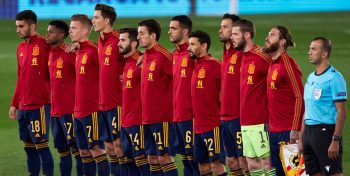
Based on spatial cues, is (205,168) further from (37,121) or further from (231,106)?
(37,121)

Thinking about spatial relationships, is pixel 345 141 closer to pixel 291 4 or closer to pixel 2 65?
pixel 2 65

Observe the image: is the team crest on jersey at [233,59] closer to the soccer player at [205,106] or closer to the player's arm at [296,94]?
the soccer player at [205,106]

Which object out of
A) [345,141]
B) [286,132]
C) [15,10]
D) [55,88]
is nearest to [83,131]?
[55,88]

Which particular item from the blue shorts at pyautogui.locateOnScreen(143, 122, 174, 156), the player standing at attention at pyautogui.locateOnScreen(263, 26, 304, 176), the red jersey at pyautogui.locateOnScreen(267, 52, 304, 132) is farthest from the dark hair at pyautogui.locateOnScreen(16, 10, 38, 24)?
the red jersey at pyautogui.locateOnScreen(267, 52, 304, 132)

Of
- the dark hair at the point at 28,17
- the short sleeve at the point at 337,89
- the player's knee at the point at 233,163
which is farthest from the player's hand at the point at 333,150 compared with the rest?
the dark hair at the point at 28,17

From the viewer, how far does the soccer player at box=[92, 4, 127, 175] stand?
50.2 ft

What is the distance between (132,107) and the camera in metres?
14.9

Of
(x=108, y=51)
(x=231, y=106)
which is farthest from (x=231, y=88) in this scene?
(x=108, y=51)

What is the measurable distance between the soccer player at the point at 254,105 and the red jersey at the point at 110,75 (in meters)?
2.11

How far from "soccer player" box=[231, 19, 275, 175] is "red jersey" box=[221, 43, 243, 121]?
0.25m

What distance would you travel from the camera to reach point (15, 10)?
40406mm

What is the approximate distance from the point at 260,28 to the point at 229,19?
71.7ft

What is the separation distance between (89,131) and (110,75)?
81 centimetres

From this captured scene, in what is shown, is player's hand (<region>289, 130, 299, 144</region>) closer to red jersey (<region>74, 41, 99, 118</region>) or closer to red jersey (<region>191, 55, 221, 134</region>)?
red jersey (<region>191, 55, 221, 134</region>)
